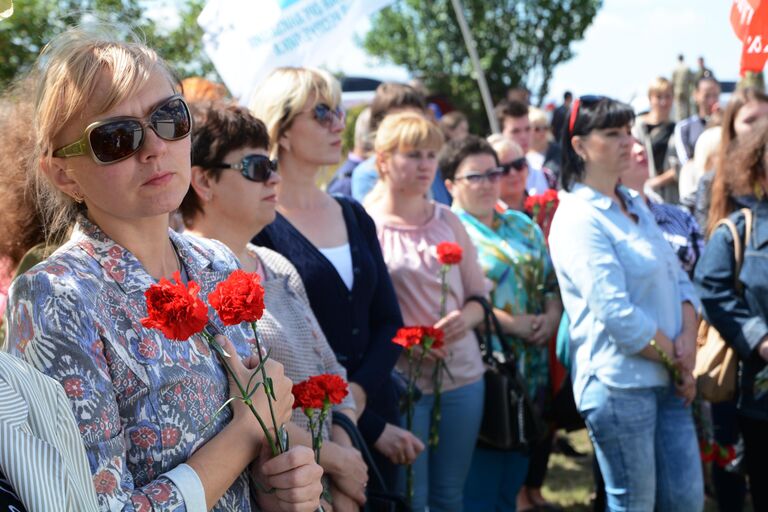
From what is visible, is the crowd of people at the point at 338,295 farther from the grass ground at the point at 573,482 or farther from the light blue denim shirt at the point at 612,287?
the grass ground at the point at 573,482

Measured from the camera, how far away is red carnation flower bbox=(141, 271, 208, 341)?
171 centimetres

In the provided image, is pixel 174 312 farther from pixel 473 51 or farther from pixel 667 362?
pixel 473 51

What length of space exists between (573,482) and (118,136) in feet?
15.6

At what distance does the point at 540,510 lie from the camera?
541 cm

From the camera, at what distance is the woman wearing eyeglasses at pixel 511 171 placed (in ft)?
18.7

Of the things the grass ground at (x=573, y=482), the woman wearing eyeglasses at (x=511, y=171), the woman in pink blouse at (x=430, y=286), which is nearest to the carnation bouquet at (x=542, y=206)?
the woman wearing eyeglasses at (x=511, y=171)

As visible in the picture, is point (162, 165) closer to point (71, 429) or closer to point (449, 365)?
point (71, 429)

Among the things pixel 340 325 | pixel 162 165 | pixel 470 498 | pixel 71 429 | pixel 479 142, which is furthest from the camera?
pixel 479 142

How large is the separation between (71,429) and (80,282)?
1.31 ft

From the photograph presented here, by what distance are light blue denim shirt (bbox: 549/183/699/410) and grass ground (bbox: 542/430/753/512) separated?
6.25ft

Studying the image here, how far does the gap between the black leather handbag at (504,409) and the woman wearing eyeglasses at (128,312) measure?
2.29 metres

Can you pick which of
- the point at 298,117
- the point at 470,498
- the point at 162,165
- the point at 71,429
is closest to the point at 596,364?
the point at 470,498

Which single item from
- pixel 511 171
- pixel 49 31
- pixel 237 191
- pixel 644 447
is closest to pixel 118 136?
pixel 237 191

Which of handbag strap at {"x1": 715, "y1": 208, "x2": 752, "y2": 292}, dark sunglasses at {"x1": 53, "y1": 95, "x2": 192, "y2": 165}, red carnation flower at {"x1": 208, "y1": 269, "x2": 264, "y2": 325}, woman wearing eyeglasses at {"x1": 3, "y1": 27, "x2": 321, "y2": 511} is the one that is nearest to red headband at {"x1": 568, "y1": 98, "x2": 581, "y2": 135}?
handbag strap at {"x1": 715, "y1": 208, "x2": 752, "y2": 292}
